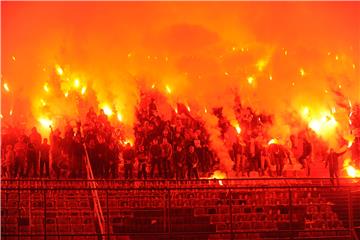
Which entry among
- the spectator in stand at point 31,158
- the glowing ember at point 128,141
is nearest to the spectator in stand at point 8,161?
the spectator in stand at point 31,158

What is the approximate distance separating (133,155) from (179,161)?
1558 millimetres

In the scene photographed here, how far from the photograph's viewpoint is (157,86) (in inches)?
1113

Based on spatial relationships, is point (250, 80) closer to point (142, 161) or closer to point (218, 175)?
point (218, 175)

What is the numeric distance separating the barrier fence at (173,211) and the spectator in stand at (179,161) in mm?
1959

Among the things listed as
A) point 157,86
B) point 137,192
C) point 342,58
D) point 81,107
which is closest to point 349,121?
point 342,58

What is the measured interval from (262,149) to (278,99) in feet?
20.8

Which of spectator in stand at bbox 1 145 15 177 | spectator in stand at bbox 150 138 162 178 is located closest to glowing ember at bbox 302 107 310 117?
spectator in stand at bbox 150 138 162 178

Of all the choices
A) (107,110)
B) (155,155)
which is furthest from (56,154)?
(107,110)

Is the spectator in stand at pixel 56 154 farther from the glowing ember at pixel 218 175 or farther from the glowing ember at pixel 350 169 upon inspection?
the glowing ember at pixel 350 169

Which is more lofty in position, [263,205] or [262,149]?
[262,149]

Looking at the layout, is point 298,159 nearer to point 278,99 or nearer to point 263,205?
point 278,99

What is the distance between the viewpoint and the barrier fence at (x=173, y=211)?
50.8ft

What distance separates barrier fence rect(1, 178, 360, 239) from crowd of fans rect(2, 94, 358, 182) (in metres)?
1.88

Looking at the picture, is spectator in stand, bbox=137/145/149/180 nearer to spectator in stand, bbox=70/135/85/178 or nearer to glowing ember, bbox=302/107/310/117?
spectator in stand, bbox=70/135/85/178
